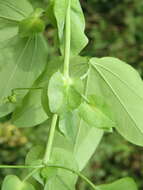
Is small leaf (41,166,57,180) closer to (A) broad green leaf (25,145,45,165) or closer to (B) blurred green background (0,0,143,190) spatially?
(A) broad green leaf (25,145,45,165)

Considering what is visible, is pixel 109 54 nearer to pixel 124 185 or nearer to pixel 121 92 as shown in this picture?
pixel 121 92

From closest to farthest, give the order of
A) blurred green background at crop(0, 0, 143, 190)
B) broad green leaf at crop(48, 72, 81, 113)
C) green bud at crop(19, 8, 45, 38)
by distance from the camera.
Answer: broad green leaf at crop(48, 72, 81, 113), green bud at crop(19, 8, 45, 38), blurred green background at crop(0, 0, 143, 190)

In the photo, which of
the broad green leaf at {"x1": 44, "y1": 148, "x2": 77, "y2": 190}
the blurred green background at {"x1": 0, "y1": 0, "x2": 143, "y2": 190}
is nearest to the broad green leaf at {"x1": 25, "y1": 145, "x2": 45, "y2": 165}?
the broad green leaf at {"x1": 44, "y1": 148, "x2": 77, "y2": 190}

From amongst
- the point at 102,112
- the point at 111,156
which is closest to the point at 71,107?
the point at 102,112

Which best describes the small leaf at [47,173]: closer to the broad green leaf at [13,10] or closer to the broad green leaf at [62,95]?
the broad green leaf at [62,95]

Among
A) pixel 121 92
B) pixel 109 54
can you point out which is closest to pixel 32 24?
pixel 121 92

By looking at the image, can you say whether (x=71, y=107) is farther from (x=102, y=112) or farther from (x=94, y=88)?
(x=94, y=88)

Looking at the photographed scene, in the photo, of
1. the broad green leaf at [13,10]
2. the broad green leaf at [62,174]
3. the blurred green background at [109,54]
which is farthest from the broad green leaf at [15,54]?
the blurred green background at [109,54]

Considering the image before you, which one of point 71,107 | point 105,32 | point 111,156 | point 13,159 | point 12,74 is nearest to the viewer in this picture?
point 71,107
